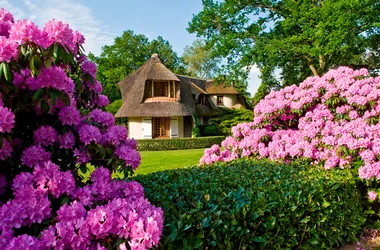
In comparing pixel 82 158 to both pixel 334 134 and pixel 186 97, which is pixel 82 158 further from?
pixel 186 97

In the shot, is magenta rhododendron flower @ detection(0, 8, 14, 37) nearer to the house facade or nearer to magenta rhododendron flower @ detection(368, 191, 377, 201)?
Answer: magenta rhododendron flower @ detection(368, 191, 377, 201)

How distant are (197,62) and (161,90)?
2339 centimetres

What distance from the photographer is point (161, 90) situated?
25.8m

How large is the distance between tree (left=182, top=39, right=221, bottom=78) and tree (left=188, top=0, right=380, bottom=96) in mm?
26201

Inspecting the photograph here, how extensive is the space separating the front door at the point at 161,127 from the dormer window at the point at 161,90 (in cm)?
174

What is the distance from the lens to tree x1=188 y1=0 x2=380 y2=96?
56.5ft

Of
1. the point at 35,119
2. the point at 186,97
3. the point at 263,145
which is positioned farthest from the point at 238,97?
the point at 35,119

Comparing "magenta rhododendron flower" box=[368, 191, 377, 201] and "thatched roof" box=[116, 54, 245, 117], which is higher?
"thatched roof" box=[116, 54, 245, 117]

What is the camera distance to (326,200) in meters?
4.05

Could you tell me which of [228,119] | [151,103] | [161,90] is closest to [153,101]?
[151,103]

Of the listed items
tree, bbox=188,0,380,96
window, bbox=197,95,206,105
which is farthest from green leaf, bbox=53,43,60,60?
window, bbox=197,95,206,105

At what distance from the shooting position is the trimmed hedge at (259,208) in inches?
104

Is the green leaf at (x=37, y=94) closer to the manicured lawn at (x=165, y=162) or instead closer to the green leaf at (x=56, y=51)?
the green leaf at (x=56, y=51)

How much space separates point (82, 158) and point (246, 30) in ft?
64.2
